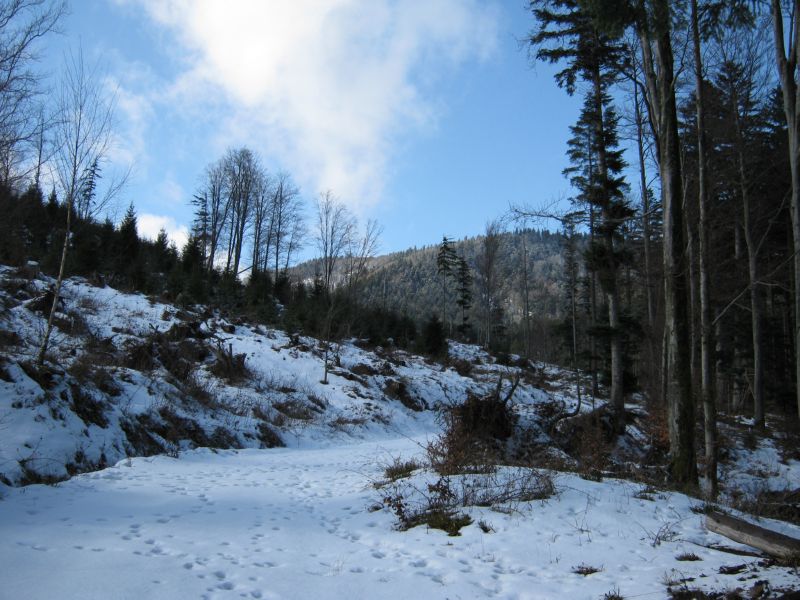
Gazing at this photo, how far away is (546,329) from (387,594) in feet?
166

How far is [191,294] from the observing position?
920 inches

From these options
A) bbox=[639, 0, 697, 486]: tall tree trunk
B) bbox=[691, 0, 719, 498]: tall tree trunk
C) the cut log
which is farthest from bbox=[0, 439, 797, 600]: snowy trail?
bbox=[691, 0, 719, 498]: tall tree trunk

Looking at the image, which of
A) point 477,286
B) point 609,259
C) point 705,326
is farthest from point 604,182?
point 477,286

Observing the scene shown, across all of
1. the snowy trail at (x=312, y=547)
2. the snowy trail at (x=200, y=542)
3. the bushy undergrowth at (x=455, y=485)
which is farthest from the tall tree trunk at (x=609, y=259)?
the snowy trail at (x=200, y=542)

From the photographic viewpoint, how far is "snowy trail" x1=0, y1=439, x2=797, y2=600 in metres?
3.16

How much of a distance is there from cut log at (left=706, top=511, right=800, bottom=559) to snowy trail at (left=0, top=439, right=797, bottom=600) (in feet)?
0.49

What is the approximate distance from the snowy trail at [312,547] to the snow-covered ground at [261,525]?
0.02m

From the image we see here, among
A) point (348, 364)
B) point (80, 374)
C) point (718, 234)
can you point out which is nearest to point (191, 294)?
point (348, 364)

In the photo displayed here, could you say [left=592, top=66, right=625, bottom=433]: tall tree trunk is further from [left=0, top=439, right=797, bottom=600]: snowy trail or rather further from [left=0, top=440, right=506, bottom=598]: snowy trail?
[left=0, top=440, right=506, bottom=598]: snowy trail

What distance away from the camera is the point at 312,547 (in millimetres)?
4230

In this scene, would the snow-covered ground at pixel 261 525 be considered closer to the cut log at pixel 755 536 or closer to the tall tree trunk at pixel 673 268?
the cut log at pixel 755 536

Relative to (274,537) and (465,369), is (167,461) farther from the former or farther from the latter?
(465,369)

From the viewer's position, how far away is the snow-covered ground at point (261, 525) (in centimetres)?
322

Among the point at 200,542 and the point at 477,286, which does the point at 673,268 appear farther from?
the point at 477,286
